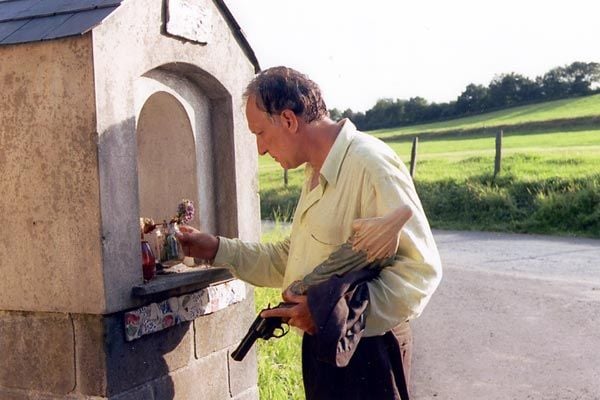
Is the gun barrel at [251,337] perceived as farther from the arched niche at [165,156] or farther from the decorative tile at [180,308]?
the arched niche at [165,156]

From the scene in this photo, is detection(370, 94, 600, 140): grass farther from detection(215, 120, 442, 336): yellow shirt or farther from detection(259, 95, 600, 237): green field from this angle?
detection(215, 120, 442, 336): yellow shirt

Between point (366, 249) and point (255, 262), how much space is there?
Answer: 2.94 ft

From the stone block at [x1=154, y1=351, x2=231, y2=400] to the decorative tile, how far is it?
0.81 feet

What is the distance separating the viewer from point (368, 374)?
9.48ft

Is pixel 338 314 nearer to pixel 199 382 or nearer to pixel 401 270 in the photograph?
pixel 401 270

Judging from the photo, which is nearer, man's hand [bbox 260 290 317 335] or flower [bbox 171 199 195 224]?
man's hand [bbox 260 290 317 335]

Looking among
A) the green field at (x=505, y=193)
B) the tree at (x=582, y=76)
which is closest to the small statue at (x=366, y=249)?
the green field at (x=505, y=193)

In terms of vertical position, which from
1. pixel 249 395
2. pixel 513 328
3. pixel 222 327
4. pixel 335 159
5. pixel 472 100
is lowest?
pixel 513 328

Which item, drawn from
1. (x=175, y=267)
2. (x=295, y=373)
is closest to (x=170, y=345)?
(x=175, y=267)

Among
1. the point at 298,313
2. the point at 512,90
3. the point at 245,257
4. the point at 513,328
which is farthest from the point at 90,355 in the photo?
the point at 512,90

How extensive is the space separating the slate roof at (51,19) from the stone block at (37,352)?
3.75ft

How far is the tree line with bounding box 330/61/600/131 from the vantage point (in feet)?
132

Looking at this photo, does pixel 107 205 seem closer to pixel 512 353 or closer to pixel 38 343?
pixel 38 343

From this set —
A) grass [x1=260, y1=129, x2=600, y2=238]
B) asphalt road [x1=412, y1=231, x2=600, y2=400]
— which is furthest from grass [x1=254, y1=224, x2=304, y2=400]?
grass [x1=260, y1=129, x2=600, y2=238]
